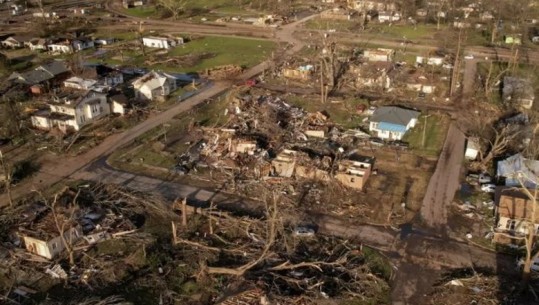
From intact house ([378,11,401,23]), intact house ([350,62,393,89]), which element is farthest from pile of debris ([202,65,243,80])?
intact house ([378,11,401,23])

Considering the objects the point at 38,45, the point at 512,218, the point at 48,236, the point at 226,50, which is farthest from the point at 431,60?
the point at 38,45

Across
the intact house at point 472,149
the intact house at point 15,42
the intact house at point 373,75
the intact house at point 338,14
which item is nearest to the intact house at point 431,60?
the intact house at point 373,75

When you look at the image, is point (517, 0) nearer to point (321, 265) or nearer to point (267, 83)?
point (267, 83)

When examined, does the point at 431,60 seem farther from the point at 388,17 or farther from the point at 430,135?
the point at 388,17

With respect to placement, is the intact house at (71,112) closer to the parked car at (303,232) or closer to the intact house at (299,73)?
the intact house at (299,73)

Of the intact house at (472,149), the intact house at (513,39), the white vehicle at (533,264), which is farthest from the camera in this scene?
the intact house at (513,39)

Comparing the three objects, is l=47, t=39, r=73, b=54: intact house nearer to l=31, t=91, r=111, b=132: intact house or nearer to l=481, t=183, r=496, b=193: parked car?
l=31, t=91, r=111, b=132: intact house

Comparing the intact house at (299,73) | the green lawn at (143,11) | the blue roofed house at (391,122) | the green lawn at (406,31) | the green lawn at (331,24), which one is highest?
the green lawn at (143,11)
